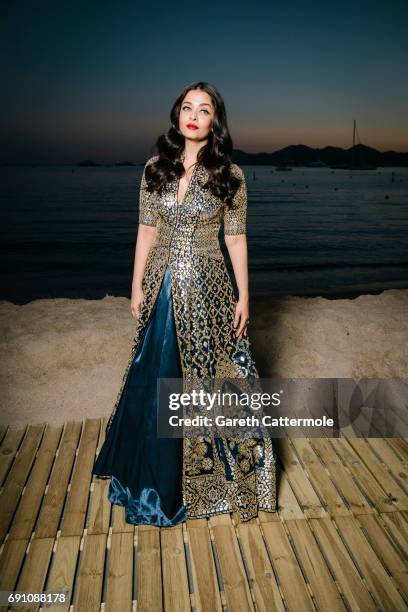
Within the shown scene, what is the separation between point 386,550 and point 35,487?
1.79 metres

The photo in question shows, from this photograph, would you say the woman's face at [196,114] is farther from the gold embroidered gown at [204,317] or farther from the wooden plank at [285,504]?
the wooden plank at [285,504]

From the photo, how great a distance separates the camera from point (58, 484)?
8.79 feet

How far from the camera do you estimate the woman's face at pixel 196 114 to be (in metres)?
2.14

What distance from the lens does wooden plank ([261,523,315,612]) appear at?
1998mm

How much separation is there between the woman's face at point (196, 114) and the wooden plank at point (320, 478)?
1.92 meters

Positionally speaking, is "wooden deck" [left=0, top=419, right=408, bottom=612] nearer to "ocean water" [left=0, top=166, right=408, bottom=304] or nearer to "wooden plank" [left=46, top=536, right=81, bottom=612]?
"wooden plank" [left=46, top=536, right=81, bottom=612]

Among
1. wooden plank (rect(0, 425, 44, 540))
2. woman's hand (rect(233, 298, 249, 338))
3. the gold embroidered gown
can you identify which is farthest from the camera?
wooden plank (rect(0, 425, 44, 540))

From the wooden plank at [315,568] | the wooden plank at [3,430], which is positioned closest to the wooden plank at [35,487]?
the wooden plank at [3,430]

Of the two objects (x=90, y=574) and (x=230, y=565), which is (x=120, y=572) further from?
(x=230, y=565)

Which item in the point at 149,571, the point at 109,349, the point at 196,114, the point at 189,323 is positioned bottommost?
the point at 149,571

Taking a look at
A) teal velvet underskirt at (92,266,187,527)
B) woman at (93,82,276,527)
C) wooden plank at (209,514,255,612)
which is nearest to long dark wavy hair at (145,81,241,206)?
woman at (93,82,276,527)

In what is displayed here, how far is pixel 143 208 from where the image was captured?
2.33 meters

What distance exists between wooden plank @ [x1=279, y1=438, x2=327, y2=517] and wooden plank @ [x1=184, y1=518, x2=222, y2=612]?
21.2 inches

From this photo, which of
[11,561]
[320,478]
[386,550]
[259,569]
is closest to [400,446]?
[320,478]
